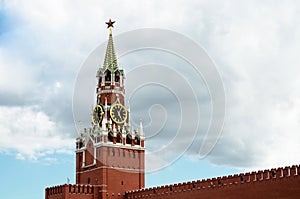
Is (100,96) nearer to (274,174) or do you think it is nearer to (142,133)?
(142,133)

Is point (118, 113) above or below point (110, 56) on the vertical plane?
below

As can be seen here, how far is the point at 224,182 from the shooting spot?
49969mm

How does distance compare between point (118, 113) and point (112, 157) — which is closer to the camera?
point (112, 157)

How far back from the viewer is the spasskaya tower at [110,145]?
63906 mm

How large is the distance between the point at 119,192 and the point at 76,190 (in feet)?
19.0

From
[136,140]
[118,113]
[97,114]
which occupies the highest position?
[118,113]

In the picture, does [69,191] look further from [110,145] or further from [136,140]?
[136,140]

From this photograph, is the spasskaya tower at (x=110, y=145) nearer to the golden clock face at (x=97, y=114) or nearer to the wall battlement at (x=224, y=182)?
the golden clock face at (x=97, y=114)

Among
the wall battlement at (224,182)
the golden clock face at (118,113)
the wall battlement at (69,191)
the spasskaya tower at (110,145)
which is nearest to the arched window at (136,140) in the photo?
the spasskaya tower at (110,145)

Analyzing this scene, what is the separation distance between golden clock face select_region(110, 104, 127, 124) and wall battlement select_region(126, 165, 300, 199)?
10135 mm

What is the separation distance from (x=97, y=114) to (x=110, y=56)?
30.4ft

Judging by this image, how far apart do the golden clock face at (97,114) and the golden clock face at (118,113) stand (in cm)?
138

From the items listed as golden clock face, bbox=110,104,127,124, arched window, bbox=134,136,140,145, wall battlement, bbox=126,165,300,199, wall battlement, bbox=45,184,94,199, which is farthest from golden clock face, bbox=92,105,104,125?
wall battlement, bbox=126,165,300,199

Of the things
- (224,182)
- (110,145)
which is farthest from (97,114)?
(224,182)
